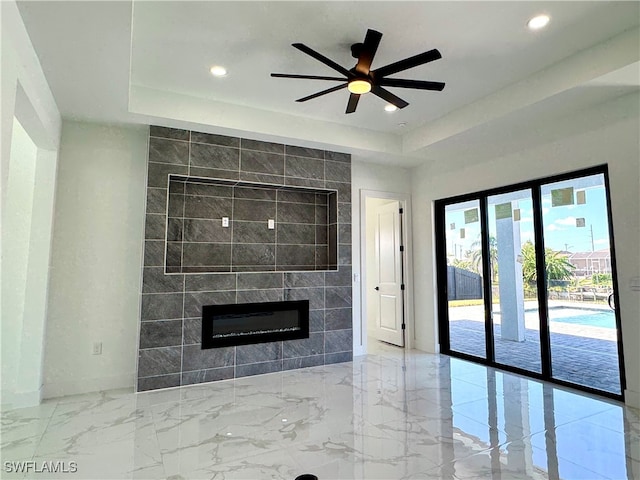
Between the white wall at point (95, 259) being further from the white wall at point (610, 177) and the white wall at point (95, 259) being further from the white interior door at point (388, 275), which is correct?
the white wall at point (610, 177)

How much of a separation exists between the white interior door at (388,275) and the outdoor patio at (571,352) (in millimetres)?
1338

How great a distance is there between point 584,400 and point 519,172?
8.29 feet

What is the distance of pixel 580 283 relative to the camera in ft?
12.7

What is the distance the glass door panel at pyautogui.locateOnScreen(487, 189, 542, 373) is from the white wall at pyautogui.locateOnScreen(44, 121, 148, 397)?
14.4 ft

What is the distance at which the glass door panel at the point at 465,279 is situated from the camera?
5008mm

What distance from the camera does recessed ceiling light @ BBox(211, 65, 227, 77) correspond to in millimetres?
3381

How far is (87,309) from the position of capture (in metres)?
3.89

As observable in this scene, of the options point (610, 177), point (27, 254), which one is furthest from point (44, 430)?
point (610, 177)

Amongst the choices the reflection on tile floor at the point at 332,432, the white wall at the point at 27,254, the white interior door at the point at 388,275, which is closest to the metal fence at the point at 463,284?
the white interior door at the point at 388,275

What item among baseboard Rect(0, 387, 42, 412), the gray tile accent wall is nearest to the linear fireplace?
the gray tile accent wall

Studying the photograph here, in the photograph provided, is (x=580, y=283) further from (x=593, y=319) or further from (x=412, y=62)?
(x=412, y=62)

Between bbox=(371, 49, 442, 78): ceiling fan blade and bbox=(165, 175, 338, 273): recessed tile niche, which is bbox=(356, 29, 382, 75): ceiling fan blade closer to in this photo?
bbox=(371, 49, 442, 78): ceiling fan blade

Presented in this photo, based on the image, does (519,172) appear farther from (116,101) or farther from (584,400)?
(116,101)

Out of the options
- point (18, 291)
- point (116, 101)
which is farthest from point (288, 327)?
point (116, 101)
